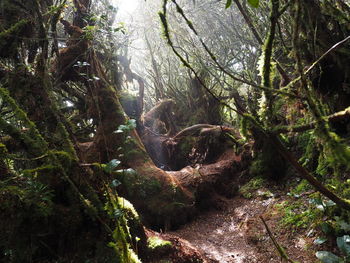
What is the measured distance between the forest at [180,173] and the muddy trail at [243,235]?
2cm

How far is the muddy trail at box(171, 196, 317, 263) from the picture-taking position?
325cm

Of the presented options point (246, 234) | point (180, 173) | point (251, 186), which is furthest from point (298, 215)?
point (180, 173)

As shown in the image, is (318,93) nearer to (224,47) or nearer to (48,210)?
(48,210)

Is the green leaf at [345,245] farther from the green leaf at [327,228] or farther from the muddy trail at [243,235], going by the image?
the muddy trail at [243,235]

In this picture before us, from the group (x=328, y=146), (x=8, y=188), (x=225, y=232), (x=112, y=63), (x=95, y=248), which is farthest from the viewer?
(x=112, y=63)

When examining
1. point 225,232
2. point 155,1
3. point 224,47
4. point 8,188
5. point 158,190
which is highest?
point 155,1

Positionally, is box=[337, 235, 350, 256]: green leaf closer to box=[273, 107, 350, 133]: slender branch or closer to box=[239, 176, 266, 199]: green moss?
box=[273, 107, 350, 133]: slender branch

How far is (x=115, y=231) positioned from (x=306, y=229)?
8.07 ft

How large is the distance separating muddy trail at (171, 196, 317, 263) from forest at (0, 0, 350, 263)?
2 centimetres

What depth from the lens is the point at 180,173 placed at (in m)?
6.02

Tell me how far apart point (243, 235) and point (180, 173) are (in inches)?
87.8

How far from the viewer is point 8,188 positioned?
7.61ft

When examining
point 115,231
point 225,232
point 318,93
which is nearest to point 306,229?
point 225,232

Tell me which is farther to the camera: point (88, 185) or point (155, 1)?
point (155, 1)
